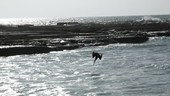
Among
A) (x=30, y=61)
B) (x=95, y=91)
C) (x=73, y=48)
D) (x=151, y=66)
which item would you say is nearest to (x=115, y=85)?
(x=95, y=91)

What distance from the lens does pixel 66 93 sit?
2189 cm

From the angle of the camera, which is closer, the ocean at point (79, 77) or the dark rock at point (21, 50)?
the ocean at point (79, 77)

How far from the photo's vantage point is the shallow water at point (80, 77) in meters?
22.5

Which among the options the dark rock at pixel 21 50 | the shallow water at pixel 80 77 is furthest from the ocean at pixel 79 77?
the dark rock at pixel 21 50

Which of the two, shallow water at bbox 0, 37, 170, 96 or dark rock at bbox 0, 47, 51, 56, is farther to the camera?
dark rock at bbox 0, 47, 51, 56

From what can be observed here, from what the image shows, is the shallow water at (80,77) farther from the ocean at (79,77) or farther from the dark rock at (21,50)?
the dark rock at (21,50)

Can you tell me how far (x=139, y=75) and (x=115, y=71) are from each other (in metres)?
3.01

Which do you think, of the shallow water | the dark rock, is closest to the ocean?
the shallow water

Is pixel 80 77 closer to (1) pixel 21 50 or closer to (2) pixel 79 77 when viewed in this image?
(2) pixel 79 77

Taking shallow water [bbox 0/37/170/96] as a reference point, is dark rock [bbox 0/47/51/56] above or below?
above

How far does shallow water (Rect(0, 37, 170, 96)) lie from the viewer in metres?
22.5

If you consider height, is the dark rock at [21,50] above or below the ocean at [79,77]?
above

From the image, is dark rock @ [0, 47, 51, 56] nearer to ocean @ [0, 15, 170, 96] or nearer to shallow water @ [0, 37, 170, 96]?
shallow water @ [0, 37, 170, 96]

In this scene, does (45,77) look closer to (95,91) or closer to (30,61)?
(95,91)
